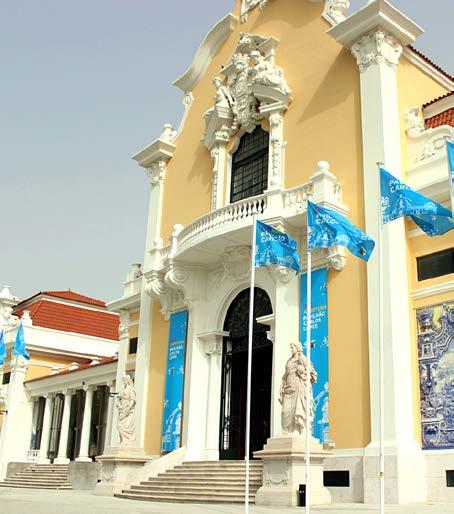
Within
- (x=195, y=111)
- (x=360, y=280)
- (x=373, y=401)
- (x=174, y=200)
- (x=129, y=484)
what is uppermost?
(x=195, y=111)

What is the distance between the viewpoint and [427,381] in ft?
50.2

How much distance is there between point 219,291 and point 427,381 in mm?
7887

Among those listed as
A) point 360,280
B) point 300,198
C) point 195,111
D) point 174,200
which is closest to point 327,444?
point 360,280

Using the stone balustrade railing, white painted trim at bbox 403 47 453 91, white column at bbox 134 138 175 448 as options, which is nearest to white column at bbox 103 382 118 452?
white column at bbox 134 138 175 448

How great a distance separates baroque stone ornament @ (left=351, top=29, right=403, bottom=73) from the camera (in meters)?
18.0

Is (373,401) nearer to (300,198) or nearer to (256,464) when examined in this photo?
(256,464)

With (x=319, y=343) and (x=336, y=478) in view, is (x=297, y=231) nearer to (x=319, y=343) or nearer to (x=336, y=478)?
(x=319, y=343)

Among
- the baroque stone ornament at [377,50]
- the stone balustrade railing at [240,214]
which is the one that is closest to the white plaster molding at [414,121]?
the baroque stone ornament at [377,50]

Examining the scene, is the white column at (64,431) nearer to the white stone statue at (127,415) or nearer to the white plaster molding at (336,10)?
the white stone statue at (127,415)

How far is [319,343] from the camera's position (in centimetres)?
1722

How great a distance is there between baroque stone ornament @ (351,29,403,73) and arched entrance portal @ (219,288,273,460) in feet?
23.0

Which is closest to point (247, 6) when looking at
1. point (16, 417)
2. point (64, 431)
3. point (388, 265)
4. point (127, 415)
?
point (388, 265)

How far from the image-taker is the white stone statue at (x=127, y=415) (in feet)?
68.5

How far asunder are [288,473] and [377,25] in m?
11.5
